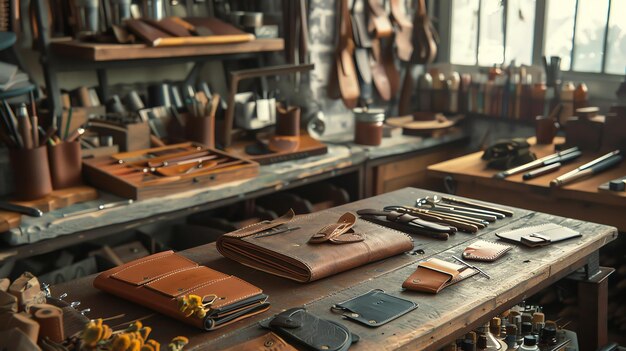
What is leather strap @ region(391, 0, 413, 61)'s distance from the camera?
5043 mm

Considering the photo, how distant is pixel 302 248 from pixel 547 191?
1.76 m

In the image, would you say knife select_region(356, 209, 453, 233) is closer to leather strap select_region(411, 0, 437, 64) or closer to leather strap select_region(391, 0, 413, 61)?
leather strap select_region(391, 0, 413, 61)

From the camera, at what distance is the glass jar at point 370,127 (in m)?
4.49

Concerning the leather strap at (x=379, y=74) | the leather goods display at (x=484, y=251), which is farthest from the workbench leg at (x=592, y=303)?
the leather strap at (x=379, y=74)

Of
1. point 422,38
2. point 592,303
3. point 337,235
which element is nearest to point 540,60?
point 422,38

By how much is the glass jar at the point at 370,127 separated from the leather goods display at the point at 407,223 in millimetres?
1733

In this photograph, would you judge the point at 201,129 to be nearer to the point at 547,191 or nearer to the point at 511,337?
the point at 547,191

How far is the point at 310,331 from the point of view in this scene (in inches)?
71.1

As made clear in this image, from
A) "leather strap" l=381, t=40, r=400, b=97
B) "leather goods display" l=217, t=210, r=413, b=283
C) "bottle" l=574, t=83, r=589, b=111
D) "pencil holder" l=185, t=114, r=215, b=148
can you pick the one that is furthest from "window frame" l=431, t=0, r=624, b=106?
"leather goods display" l=217, t=210, r=413, b=283

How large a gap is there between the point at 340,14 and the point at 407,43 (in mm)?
688

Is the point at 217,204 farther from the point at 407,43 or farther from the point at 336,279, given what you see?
the point at 407,43

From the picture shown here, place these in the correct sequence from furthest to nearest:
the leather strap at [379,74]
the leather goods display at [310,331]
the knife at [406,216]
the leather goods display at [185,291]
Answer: the leather strap at [379,74] < the knife at [406,216] < the leather goods display at [185,291] < the leather goods display at [310,331]

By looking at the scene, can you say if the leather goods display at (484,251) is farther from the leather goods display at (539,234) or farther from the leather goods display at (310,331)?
the leather goods display at (310,331)

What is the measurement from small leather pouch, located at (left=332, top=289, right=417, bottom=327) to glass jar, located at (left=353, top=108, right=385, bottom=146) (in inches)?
98.5
